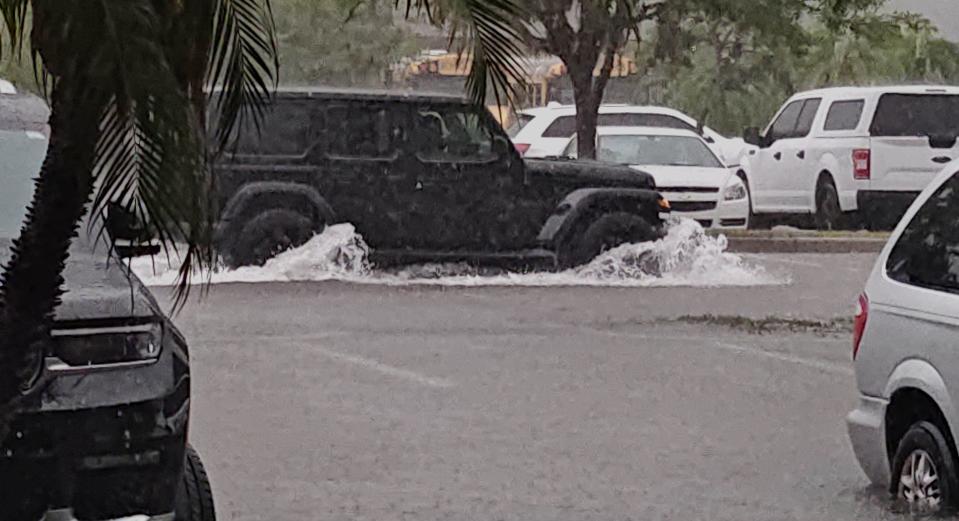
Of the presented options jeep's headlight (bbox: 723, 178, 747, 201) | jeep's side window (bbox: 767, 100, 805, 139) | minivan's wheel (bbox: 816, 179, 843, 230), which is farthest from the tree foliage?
jeep's headlight (bbox: 723, 178, 747, 201)

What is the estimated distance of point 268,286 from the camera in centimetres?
1800

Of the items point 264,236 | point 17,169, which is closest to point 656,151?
point 264,236

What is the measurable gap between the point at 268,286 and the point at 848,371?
21.6 ft

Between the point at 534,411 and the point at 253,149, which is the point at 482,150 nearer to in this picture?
the point at 253,149

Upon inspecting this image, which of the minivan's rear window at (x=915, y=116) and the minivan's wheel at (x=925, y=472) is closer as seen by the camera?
the minivan's wheel at (x=925, y=472)

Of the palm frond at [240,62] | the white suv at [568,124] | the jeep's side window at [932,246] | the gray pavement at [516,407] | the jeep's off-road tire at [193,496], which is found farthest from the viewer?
the white suv at [568,124]

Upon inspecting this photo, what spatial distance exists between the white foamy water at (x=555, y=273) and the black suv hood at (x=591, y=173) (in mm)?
639

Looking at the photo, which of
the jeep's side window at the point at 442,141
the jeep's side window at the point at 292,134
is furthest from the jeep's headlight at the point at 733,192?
the jeep's side window at the point at 292,134

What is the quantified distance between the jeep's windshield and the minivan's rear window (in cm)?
1861

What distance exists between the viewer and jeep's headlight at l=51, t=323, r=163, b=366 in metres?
5.74

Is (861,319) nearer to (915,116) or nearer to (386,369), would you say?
(386,369)

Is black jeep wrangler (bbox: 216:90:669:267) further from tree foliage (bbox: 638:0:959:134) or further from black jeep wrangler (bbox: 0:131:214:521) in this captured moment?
tree foliage (bbox: 638:0:959:134)

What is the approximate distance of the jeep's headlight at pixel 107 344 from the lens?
5738mm

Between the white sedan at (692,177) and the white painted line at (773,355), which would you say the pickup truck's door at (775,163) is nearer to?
Result: the white sedan at (692,177)
